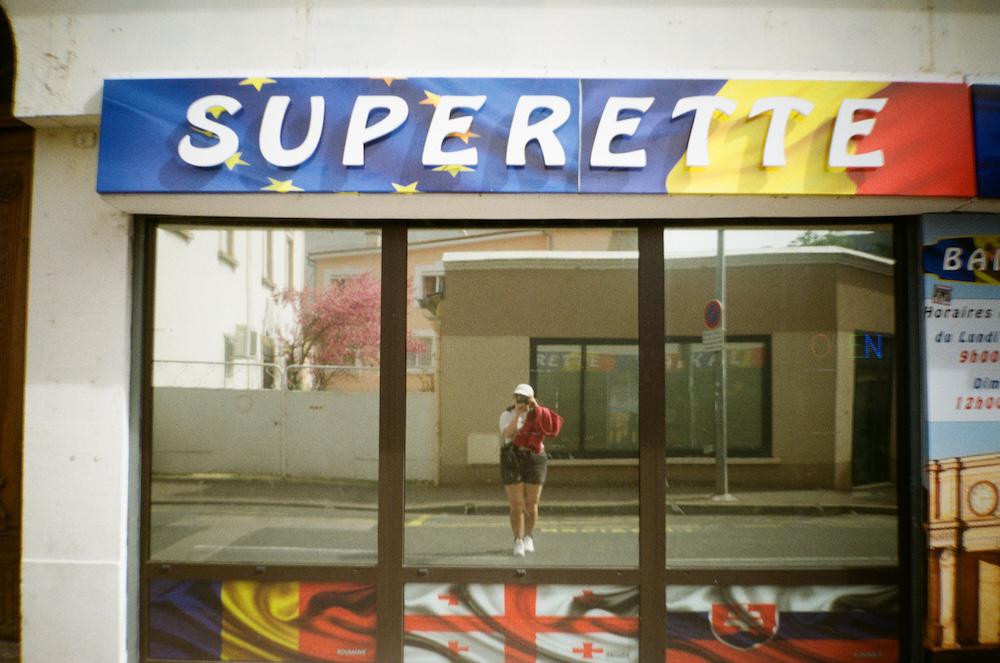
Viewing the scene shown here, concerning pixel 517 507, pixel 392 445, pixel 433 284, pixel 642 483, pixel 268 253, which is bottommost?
pixel 517 507

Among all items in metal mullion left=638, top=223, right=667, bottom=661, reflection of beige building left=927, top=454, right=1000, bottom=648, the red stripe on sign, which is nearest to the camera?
the red stripe on sign

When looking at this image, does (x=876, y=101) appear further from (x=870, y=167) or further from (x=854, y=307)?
(x=854, y=307)

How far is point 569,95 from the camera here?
443 centimetres

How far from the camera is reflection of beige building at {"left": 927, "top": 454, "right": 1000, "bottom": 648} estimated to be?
461 centimetres

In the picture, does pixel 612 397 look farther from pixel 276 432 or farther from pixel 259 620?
pixel 259 620

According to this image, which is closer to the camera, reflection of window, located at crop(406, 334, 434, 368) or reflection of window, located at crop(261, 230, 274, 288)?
reflection of window, located at crop(406, 334, 434, 368)

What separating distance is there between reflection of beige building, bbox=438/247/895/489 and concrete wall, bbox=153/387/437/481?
40cm

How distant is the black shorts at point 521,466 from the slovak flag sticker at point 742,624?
1435 millimetres

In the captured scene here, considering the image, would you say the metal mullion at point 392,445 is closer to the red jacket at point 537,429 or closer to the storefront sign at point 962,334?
the red jacket at point 537,429

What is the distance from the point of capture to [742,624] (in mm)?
4812

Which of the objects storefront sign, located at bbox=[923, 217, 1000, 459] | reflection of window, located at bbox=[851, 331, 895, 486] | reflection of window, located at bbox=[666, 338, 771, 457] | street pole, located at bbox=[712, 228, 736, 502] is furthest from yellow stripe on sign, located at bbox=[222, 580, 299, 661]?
storefront sign, located at bbox=[923, 217, 1000, 459]

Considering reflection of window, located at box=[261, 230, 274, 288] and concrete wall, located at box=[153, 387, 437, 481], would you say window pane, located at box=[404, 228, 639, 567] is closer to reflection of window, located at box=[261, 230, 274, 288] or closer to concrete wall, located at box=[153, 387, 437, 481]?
concrete wall, located at box=[153, 387, 437, 481]

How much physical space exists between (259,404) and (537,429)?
1.91 metres

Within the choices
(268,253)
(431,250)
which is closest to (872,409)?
(431,250)
